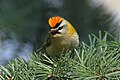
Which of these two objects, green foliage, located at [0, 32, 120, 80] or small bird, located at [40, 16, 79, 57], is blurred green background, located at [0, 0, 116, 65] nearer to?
small bird, located at [40, 16, 79, 57]

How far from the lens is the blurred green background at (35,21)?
6.16 ft

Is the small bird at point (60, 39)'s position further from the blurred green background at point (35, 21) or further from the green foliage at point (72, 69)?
the green foliage at point (72, 69)

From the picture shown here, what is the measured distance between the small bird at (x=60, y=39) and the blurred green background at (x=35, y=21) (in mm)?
121

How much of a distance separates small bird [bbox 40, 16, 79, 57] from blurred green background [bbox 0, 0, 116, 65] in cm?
12

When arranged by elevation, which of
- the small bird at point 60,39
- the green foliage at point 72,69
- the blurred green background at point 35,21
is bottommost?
the green foliage at point 72,69

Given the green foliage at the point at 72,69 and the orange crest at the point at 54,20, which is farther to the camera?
the orange crest at the point at 54,20

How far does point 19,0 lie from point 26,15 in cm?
10

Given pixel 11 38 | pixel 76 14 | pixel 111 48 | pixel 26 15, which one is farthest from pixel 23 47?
pixel 111 48

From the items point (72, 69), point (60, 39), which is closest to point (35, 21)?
point (60, 39)

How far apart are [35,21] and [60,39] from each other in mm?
241

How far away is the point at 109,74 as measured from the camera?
3.57 feet

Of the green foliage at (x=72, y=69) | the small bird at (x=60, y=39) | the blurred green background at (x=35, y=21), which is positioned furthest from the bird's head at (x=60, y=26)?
the green foliage at (x=72, y=69)

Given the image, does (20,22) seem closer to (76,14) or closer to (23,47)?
(23,47)

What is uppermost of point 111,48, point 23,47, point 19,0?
point 19,0
